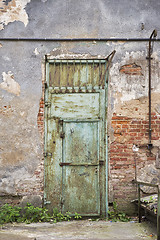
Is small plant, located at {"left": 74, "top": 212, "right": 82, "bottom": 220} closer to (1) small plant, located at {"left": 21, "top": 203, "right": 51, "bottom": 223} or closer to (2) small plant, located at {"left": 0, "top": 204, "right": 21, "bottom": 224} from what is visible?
(1) small plant, located at {"left": 21, "top": 203, "right": 51, "bottom": 223}

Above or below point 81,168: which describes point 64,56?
above

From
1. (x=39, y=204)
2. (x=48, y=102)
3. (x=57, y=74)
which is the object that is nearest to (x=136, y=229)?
(x=39, y=204)

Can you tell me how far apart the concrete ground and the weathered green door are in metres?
0.40

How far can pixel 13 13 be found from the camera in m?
5.14

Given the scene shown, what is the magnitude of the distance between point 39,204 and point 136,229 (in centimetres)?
167

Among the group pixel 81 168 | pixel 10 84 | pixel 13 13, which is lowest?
pixel 81 168

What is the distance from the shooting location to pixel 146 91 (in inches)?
204

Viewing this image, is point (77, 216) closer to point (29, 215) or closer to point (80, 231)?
point (80, 231)

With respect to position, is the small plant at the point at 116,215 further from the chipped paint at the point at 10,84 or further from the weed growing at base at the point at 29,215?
the chipped paint at the point at 10,84

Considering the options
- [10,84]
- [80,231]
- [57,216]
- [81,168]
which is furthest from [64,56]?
[80,231]

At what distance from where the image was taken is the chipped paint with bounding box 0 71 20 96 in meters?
5.09

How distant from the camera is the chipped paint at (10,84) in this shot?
16.7 ft

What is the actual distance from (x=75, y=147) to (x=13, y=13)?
2.61m

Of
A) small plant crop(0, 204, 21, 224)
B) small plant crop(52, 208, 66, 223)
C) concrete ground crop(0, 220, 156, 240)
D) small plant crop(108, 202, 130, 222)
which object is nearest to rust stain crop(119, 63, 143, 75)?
small plant crop(108, 202, 130, 222)
